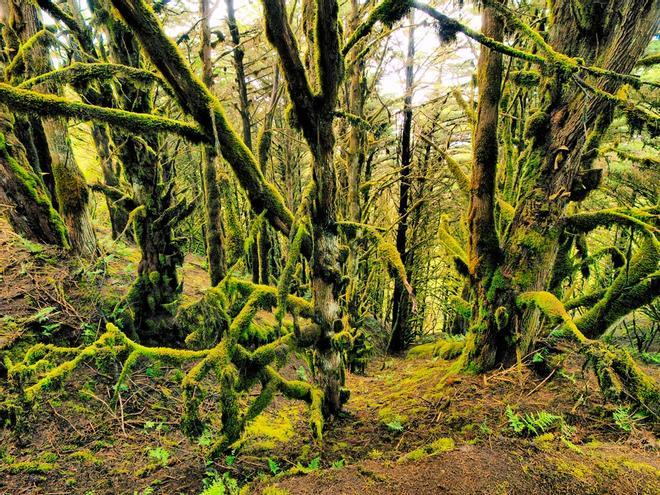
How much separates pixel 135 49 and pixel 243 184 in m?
2.84

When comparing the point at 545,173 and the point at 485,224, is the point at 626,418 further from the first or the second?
the point at 545,173

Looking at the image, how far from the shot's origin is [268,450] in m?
3.52

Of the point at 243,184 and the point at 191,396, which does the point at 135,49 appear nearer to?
the point at 243,184

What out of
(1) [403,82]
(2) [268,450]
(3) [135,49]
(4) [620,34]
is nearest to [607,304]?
(4) [620,34]

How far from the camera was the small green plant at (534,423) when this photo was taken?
292 centimetres

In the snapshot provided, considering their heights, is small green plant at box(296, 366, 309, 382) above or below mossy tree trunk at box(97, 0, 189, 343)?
below

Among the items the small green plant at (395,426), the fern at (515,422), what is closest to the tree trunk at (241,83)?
the small green plant at (395,426)

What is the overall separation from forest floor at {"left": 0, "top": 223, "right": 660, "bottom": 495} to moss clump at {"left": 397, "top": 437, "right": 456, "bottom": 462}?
2cm

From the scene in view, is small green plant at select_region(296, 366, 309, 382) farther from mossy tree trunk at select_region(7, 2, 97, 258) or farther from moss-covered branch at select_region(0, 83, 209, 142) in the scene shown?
moss-covered branch at select_region(0, 83, 209, 142)

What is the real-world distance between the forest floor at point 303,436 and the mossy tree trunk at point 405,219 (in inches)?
132

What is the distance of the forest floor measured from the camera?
2.34 meters

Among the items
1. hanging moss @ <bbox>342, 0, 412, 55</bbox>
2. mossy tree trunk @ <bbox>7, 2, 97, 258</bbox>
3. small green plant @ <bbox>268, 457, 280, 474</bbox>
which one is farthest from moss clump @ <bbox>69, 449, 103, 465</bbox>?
hanging moss @ <bbox>342, 0, 412, 55</bbox>

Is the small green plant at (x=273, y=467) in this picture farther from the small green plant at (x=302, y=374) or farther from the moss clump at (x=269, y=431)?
the small green plant at (x=302, y=374)

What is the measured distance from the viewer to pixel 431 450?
2891 millimetres
